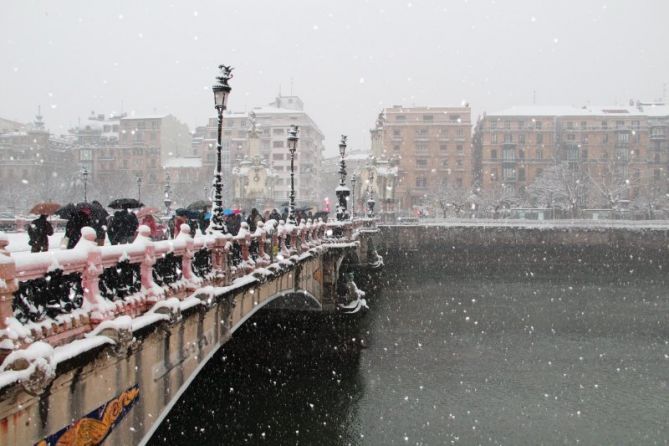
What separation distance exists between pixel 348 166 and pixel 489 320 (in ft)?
263

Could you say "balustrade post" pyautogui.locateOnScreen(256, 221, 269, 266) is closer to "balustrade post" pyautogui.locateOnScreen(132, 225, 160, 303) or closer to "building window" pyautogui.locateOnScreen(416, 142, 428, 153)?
"balustrade post" pyautogui.locateOnScreen(132, 225, 160, 303)

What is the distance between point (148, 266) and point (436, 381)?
1383cm

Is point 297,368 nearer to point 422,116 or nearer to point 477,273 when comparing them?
point 477,273

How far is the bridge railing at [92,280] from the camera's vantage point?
4664mm

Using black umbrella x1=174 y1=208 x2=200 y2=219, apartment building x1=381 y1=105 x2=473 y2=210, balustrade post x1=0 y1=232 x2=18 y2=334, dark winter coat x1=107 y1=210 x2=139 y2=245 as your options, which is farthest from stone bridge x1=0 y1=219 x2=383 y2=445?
apartment building x1=381 y1=105 x2=473 y2=210

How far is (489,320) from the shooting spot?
28.9 metres

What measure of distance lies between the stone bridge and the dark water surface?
5.66 m

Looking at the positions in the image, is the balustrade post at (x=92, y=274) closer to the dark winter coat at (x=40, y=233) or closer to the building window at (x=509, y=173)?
the dark winter coat at (x=40, y=233)

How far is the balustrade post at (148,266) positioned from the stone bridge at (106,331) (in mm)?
13

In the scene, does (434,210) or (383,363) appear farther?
(434,210)

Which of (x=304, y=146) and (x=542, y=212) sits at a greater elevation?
(x=304, y=146)

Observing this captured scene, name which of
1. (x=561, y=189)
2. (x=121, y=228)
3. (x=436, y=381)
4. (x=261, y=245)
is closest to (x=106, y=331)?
(x=121, y=228)

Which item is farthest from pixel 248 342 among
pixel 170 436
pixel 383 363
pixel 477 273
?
pixel 477 273

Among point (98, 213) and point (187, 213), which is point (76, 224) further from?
point (187, 213)
